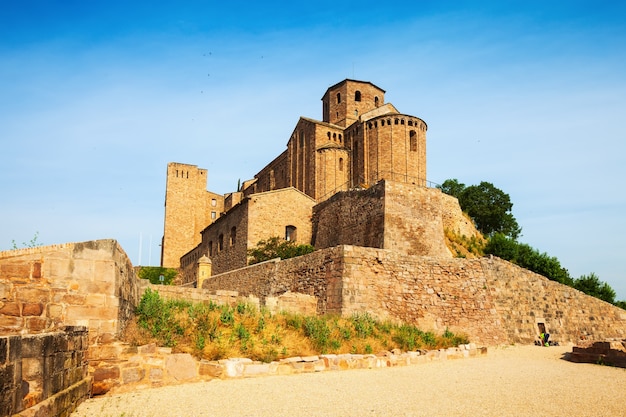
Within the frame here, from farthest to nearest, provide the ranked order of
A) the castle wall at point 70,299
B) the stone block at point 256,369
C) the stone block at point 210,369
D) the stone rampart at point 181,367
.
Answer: the stone block at point 256,369 < the stone block at point 210,369 < the stone rampart at point 181,367 < the castle wall at point 70,299

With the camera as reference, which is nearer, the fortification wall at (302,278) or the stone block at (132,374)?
the stone block at (132,374)

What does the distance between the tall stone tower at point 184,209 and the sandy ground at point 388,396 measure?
54450mm

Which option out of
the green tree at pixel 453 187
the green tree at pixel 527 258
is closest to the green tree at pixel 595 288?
the green tree at pixel 527 258

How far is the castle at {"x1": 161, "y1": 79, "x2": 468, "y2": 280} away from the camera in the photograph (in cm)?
3150

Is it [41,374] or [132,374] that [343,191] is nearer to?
[132,374]

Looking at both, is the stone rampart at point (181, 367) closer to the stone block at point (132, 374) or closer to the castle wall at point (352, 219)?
the stone block at point (132, 374)

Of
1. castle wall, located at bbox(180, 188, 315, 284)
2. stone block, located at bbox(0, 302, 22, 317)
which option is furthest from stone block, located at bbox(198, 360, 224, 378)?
castle wall, located at bbox(180, 188, 315, 284)

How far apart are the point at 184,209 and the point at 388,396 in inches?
2358

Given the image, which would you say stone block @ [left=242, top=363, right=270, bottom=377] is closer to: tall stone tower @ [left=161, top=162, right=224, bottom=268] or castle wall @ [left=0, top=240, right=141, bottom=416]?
castle wall @ [left=0, top=240, right=141, bottom=416]

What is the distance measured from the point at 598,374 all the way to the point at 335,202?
75.6 feet

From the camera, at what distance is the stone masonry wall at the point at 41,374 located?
488 centimetres

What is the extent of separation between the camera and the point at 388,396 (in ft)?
27.7

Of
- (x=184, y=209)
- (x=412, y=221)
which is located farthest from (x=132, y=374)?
(x=184, y=209)

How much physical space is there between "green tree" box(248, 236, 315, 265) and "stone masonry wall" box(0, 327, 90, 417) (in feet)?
82.8
